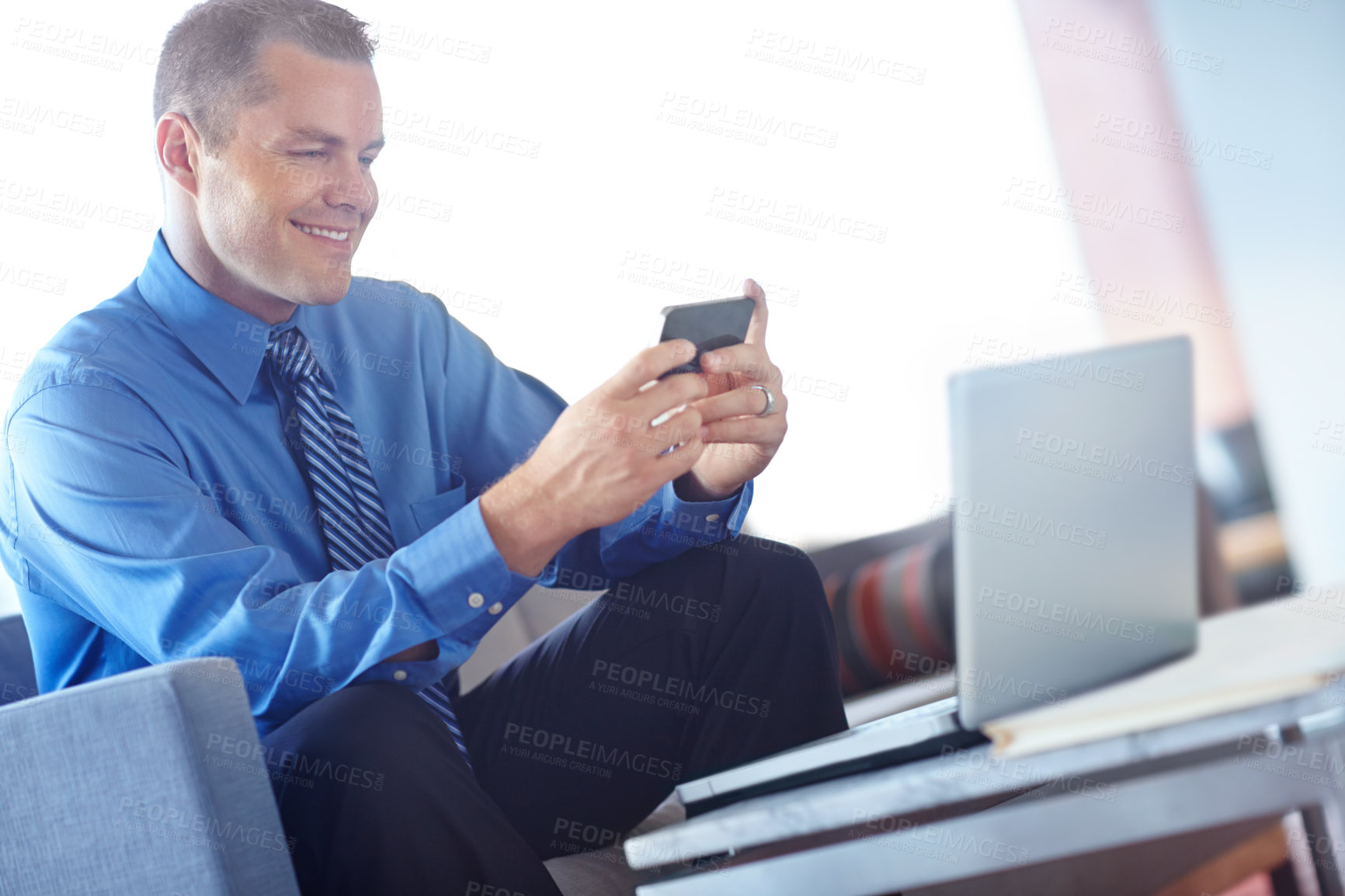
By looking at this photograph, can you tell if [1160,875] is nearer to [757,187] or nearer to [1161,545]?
[1161,545]

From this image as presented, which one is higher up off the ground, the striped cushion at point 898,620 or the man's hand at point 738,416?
the man's hand at point 738,416

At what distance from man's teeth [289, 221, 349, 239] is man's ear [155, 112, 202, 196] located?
146 mm

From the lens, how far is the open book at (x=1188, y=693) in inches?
22.0

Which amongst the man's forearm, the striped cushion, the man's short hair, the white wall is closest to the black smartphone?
the man's forearm

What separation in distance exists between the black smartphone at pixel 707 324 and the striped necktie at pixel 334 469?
1.48 feet

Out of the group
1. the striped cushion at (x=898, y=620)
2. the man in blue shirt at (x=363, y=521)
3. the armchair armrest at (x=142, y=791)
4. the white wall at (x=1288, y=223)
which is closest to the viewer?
the armchair armrest at (x=142, y=791)

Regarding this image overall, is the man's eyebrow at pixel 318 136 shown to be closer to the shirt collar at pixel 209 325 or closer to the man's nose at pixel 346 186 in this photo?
the man's nose at pixel 346 186

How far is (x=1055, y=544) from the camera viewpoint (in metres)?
0.68

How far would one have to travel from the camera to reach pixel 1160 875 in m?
1.21

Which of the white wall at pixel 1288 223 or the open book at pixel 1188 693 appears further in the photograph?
the white wall at pixel 1288 223

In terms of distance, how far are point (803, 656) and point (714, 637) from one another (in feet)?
0.35

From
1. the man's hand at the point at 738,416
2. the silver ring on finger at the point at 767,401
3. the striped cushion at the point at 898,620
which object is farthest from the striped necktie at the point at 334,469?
the striped cushion at the point at 898,620

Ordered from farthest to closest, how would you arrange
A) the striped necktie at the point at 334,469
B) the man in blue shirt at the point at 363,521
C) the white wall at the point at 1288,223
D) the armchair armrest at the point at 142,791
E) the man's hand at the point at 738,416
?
the white wall at the point at 1288,223 < the striped necktie at the point at 334,469 < the man's hand at the point at 738,416 < the man in blue shirt at the point at 363,521 < the armchair armrest at the point at 142,791

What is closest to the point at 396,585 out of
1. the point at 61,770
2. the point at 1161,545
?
the point at 61,770
